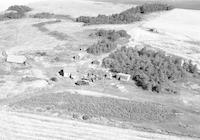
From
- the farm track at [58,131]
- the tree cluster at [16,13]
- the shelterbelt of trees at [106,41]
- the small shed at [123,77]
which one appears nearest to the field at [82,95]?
the farm track at [58,131]

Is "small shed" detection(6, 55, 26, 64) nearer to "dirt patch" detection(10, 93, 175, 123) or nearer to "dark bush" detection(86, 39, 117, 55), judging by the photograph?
"dark bush" detection(86, 39, 117, 55)

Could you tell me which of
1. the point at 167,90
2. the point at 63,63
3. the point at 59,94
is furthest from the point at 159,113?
the point at 63,63

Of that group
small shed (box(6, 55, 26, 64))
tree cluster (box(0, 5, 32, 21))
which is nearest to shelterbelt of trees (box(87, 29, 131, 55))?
small shed (box(6, 55, 26, 64))

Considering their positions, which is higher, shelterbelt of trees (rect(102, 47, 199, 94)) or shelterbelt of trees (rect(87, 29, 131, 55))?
shelterbelt of trees (rect(87, 29, 131, 55))

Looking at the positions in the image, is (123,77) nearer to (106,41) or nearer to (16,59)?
(106,41)

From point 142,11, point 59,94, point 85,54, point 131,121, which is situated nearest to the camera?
point 131,121

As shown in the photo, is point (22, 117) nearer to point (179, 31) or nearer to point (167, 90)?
point (167, 90)

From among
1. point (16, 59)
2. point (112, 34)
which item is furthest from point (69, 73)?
point (112, 34)
